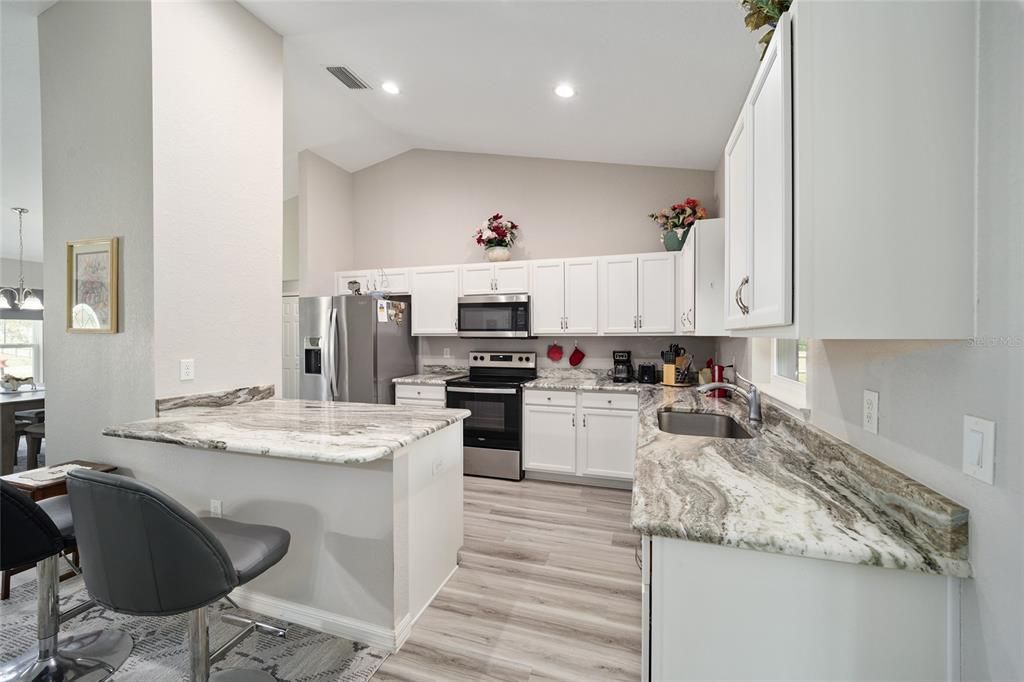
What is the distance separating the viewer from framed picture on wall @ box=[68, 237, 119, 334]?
7.34ft

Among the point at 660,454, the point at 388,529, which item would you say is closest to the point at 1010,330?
the point at 660,454

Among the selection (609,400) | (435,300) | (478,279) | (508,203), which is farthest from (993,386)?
(508,203)

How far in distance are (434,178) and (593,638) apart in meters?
4.47

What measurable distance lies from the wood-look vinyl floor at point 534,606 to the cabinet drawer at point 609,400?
0.83m

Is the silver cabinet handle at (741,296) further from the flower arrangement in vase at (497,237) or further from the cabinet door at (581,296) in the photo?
the flower arrangement in vase at (497,237)

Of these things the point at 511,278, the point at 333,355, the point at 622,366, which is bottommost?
the point at 622,366

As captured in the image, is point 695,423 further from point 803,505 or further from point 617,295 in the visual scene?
point 617,295

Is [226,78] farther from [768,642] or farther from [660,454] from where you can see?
[768,642]

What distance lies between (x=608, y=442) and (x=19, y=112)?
17.0 ft

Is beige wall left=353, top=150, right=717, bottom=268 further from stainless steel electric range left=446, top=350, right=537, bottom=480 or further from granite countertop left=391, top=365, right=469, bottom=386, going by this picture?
stainless steel electric range left=446, top=350, right=537, bottom=480

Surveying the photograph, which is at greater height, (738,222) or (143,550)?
(738,222)

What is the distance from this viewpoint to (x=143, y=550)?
48.3 inches

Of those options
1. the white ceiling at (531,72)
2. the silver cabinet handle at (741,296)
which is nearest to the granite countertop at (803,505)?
the silver cabinet handle at (741,296)

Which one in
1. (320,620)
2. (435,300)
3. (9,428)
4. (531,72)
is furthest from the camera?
(435,300)
